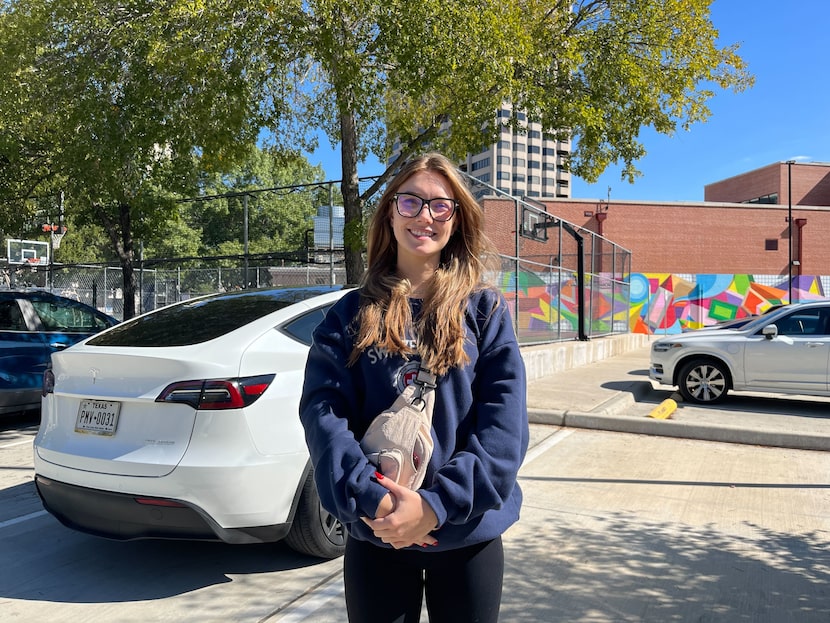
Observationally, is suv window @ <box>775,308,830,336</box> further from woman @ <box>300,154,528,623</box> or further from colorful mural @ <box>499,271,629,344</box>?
woman @ <box>300,154,528,623</box>

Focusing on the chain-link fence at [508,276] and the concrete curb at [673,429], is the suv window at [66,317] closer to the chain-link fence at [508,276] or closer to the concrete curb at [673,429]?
the chain-link fence at [508,276]

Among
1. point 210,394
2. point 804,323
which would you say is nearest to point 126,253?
point 210,394

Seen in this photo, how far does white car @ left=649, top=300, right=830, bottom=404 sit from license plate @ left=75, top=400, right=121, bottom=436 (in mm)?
8936

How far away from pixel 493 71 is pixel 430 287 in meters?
7.89

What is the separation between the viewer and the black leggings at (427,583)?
1769 millimetres

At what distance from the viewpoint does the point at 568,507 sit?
200 inches

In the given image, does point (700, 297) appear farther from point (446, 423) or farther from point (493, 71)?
point (446, 423)

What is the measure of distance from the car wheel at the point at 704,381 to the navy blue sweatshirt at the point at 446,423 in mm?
9357

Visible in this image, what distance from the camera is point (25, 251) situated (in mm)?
23188

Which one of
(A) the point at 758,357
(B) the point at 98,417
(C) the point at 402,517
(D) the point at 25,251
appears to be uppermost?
(D) the point at 25,251

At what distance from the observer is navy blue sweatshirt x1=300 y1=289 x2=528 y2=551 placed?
160cm

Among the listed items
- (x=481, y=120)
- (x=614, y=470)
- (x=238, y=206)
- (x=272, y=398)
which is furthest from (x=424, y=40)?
(x=238, y=206)

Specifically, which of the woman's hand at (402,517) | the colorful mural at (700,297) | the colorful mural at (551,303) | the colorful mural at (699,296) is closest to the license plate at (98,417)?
the woman's hand at (402,517)

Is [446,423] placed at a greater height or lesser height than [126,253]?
lesser
